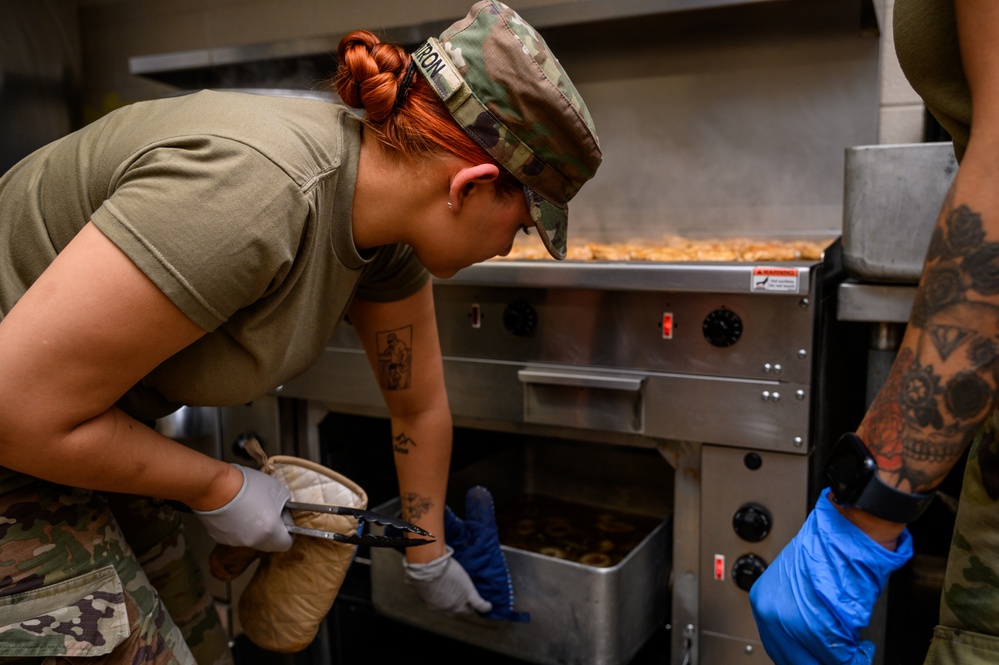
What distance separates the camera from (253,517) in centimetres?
114

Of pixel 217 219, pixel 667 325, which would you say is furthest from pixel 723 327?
pixel 217 219

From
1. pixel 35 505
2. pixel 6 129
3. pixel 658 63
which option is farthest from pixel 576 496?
pixel 6 129

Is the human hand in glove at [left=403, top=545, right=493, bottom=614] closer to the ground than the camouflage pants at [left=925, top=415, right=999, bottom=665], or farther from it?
closer to the ground

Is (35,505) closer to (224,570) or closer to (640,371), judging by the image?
(224,570)

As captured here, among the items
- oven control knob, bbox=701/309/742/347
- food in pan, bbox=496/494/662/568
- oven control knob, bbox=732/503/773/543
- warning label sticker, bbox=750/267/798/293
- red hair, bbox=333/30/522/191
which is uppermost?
red hair, bbox=333/30/522/191

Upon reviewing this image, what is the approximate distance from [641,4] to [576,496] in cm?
125

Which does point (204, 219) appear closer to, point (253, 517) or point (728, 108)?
point (253, 517)

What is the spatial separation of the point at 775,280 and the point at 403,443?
2.39ft

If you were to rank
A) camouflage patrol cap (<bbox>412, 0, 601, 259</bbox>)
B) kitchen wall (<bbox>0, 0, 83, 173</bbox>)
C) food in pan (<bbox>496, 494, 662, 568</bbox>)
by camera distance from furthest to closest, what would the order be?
kitchen wall (<bbox>0, 0, 83, 173</bbox>), food in pan (<bbox>496, 494, 662, 568</bbox>), camouflage patrol cap (<bbox>412, 0, 601, 259</bbox>)

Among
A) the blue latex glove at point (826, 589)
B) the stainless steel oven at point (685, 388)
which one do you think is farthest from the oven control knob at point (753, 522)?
the blue latex glove at point (826, 589)

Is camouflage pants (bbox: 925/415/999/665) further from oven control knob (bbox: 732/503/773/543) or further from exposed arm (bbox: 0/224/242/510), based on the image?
exposed arm (bbox: 0/224/242/510)

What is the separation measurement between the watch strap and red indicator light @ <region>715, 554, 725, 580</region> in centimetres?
69

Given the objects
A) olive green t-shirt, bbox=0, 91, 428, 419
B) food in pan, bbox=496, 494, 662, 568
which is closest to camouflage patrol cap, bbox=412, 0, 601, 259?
olive green t-shirt, bbox=0, 91, 428, 419

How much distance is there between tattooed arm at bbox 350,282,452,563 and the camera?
1387 millimetres
